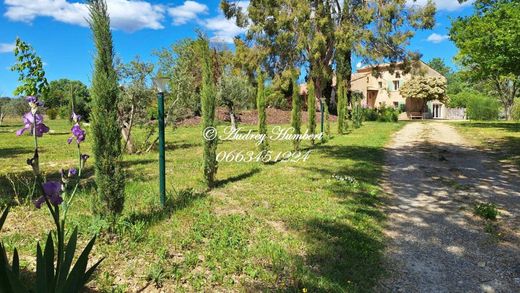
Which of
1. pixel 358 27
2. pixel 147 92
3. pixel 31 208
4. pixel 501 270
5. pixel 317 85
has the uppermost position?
pixel 358 27

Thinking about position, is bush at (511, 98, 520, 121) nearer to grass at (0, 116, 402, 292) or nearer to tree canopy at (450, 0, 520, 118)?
tree canopy at (450, 0, 520, 118)

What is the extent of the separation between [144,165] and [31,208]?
16.3ft

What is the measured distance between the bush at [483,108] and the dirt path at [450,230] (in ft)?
92.7

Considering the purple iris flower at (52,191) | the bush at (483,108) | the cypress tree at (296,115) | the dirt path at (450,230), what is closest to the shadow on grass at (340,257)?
the dirt path at (450,230)

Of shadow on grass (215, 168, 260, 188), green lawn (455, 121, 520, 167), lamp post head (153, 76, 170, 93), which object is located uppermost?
lamp post head (153, 76, 170, 93)

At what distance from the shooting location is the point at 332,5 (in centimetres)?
3309

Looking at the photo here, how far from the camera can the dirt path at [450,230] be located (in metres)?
4.38

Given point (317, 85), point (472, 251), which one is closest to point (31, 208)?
point (472, 251)

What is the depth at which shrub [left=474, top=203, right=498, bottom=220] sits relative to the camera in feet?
21.2

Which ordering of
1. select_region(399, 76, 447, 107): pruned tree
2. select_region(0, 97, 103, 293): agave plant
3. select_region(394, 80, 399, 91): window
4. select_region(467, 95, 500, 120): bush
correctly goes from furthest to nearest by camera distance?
select_region(394, 80, 399, 91): window < select_region(399, 76, 447, 107): pruned tree < select_region(467, 95, 500, 120): bush < select_region(0, 97, 103, 293): agave plant

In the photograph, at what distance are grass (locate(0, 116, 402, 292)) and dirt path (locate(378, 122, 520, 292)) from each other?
0.35 metres

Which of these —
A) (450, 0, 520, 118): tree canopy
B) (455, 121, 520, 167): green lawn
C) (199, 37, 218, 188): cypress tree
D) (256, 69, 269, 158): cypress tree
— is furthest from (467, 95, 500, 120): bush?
(199, 37, 218, 188): cypress tree

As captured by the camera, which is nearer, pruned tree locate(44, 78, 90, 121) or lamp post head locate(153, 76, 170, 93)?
pruned tree locate(44, 78, 90, 121)

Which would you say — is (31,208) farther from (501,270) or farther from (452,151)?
(452,151)
